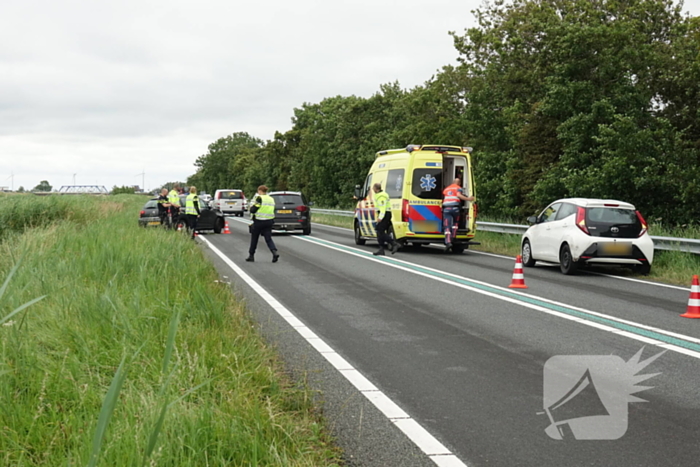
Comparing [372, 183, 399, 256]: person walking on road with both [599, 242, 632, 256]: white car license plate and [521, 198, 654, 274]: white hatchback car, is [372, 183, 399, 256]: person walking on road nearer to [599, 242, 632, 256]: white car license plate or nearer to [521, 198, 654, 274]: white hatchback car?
[521, 198, 654, 274]: white hatchback car

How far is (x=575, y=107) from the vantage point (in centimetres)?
2706

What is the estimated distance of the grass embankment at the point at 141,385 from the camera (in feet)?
11.9

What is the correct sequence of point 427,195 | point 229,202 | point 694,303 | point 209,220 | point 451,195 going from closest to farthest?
point 694,303, point 451,195, point 427,195, point 209,220, point 229,202

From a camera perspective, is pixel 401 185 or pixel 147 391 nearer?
pixel 147 391

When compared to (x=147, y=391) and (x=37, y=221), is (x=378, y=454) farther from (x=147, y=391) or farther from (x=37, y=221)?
(x=37, y=221)

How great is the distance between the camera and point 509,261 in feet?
60.7

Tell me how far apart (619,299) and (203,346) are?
766 centimetres

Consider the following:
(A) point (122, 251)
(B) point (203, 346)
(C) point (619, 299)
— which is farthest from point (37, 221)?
(B) point (203, 346)

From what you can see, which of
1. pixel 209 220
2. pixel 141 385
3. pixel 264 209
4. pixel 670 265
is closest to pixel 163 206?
pixel 209 220

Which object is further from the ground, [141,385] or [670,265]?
[141,385]

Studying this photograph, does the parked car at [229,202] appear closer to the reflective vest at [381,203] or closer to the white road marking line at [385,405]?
the reflective vest at [381,203]

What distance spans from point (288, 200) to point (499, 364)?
24.3m

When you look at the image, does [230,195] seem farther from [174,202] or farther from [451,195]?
[451,195]

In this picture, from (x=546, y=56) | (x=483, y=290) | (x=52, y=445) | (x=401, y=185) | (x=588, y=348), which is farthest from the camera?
(x=546, y=56)
